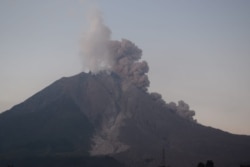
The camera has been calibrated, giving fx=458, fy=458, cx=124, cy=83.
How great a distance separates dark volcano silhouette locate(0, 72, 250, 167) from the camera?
14000 cm

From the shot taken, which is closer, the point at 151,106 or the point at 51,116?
the point at 51,116

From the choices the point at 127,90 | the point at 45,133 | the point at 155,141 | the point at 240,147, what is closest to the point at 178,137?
the point at 155,141

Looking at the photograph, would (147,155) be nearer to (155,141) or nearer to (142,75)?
(155,141)

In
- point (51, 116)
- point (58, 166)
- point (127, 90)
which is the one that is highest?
point (127, 90)

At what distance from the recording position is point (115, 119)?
185125 mm

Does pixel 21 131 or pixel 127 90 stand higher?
pixel 127 90

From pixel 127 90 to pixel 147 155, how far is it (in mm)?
56811

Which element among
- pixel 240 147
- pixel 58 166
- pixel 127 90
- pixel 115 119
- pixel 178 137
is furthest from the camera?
pixel 127 90

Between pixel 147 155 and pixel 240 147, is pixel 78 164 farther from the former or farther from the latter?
pixel 240 147

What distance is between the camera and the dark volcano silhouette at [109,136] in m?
140

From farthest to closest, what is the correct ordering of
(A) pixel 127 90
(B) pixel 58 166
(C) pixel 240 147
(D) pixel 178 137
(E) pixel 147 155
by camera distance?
(A) pixel 127 90
(D) pixel 178 137
(C) pixel 240 147
(E) pixel 147 155
(B) pixel 58 166

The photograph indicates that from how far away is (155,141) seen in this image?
166375 mm

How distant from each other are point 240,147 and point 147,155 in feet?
118

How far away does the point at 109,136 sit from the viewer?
6649 inches
